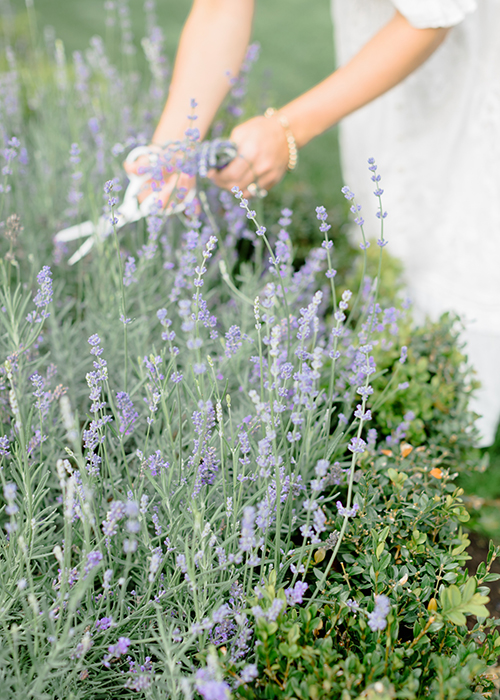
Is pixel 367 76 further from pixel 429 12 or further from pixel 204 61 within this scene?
pixel 204 61

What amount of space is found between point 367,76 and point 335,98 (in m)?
0.11

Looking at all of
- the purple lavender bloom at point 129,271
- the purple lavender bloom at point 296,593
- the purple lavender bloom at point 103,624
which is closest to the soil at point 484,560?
the purple lavender bloom at point 296,593

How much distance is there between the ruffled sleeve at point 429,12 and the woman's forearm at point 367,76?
4 cm

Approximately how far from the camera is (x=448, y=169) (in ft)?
7.69

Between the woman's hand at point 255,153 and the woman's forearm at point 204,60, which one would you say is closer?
the woman's hand at point 255,153

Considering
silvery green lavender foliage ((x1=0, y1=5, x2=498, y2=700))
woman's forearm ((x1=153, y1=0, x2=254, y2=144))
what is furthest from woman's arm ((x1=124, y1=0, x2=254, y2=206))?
silvery green lavender foliage ((x1=0, y1=5, x2=498, y2=700))

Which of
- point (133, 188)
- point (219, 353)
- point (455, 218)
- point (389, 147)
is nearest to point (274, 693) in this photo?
point (219, 353)

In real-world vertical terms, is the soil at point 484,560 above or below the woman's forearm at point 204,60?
below

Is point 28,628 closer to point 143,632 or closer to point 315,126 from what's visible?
point 143,632

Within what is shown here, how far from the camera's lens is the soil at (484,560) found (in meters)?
1.56

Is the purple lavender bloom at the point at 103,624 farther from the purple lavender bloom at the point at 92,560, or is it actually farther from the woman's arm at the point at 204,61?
the woman's arm at the point at 204,61

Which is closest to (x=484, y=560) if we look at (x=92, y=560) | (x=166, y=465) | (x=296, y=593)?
(x=296, y=593)

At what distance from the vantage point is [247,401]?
140 centimetres

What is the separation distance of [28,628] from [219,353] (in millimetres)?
823
